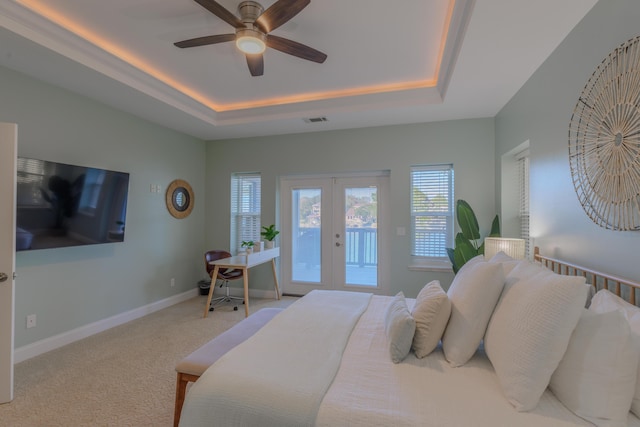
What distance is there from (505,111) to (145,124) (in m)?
4.51

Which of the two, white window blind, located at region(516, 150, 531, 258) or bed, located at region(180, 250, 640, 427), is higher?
white window blind, located at region(516, 150, 531, 258)

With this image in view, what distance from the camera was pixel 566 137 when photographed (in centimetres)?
196

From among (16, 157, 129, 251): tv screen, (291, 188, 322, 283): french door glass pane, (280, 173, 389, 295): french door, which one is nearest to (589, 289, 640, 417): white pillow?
(280, 173, 389, 295): french door

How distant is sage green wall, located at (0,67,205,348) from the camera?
2668 millimetres

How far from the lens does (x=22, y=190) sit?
2.46 meters

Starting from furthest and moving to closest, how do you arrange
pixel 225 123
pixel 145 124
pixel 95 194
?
pixel 225 123 < pixel 145 124 < pixel 95 194

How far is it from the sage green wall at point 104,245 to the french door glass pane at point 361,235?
2.50 metres

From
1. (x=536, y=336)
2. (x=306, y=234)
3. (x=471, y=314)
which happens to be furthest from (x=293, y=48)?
(x=306, y=234)

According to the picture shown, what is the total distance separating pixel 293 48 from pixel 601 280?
252 centimetres

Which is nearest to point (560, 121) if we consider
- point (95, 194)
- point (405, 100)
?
point (405, 100)

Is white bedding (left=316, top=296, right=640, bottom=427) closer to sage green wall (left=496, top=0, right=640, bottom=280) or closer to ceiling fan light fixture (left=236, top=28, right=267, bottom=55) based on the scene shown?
sage green wall (left=496, top=0, right=640, bottom=280)

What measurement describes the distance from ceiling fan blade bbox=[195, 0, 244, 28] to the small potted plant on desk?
2.90m

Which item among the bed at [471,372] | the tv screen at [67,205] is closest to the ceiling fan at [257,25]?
the tv screen at [67,205]

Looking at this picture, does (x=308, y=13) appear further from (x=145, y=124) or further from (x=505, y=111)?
(x=145, y=124)
